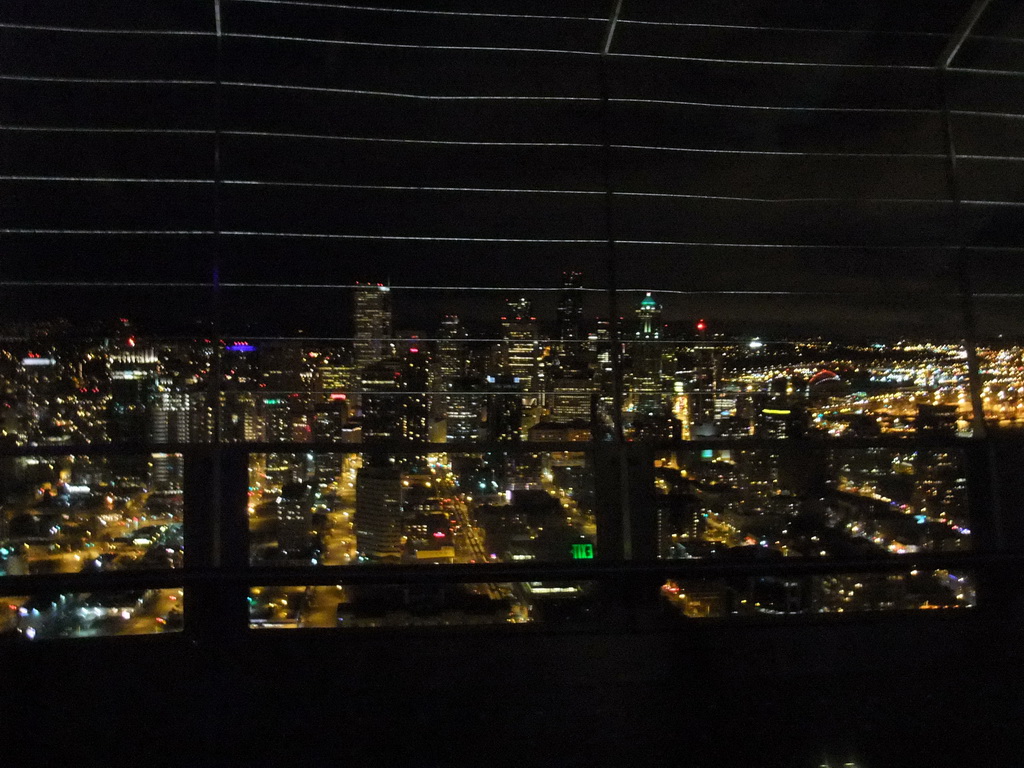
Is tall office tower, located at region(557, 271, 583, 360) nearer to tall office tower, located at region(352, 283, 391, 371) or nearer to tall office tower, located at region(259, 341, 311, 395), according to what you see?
tall office tower, located at region(352, 283, 391, 371)

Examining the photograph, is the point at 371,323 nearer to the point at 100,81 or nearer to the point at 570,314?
the point at 570,314

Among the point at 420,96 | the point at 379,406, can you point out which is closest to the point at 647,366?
the point at 379,406

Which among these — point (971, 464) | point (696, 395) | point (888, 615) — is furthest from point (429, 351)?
point (971, 464)

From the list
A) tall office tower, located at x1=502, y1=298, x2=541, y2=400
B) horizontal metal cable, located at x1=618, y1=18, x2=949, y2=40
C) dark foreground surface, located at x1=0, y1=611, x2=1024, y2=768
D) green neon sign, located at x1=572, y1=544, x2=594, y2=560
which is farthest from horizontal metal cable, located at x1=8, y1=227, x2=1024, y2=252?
dark foreground surface, located at x1=0, y1=611, x2=1024, y2=768

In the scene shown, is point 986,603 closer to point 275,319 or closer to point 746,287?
point 746,287

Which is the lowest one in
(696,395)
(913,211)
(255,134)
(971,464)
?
(971,464)

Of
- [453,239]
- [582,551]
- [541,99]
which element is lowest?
[582,551]

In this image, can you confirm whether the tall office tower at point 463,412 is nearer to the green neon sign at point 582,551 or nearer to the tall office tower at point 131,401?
the green neon sign at point 582,551
